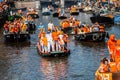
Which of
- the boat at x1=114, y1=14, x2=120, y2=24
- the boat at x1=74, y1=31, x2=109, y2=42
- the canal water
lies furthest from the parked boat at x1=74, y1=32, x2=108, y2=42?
the boat at x1=114, y1=14, x2=120, y2=24

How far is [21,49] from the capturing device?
58281 millimetres

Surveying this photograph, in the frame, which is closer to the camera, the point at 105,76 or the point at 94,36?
the point at 105,76

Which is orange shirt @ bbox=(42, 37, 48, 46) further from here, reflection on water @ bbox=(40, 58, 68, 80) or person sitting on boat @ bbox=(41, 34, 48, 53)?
reflection on water @ bbox=(40, 58, 68, 80)

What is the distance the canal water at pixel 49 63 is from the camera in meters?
40.9

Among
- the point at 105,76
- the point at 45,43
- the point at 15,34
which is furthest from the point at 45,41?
the point at 105,76

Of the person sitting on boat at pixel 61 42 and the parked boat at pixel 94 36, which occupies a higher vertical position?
the person sitting on boat at pixel 61 42

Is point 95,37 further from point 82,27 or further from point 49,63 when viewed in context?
point 49,63

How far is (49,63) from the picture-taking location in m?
46.6

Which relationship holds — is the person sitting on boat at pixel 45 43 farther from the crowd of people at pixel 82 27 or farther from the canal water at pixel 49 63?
the crowd of people at pixel 82 27

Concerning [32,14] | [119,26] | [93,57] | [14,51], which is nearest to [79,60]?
[93,57]

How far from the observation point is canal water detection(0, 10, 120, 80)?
4088 centimetres

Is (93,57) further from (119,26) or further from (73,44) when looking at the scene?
(119,26)

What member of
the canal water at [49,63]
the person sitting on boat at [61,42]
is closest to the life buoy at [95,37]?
the canal water at [49,63]

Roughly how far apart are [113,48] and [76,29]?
31.4 meters
